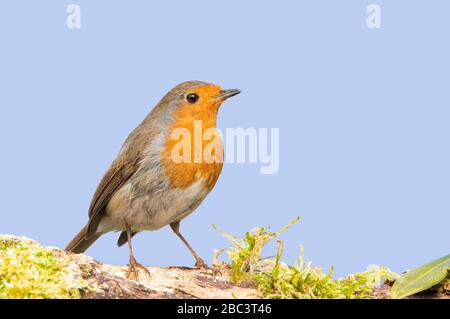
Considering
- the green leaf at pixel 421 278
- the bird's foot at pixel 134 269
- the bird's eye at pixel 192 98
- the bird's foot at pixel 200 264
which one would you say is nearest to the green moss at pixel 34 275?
the bird's foot at pixel 134 269

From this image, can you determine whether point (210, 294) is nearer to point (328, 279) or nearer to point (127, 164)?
point (328, 279)

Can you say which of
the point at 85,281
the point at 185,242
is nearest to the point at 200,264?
the point at 185,242

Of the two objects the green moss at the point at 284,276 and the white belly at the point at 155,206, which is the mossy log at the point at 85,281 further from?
the white belly at the point at 155,206

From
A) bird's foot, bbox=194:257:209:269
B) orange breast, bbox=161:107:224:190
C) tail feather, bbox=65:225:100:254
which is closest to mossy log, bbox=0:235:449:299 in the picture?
bird's foot, bbox=194:257:209:269

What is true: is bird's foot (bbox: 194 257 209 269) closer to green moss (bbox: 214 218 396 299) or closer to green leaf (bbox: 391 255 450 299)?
green moss (bbox: 214 218 396 299)

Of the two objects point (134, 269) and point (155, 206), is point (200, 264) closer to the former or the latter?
point (155, 206)
